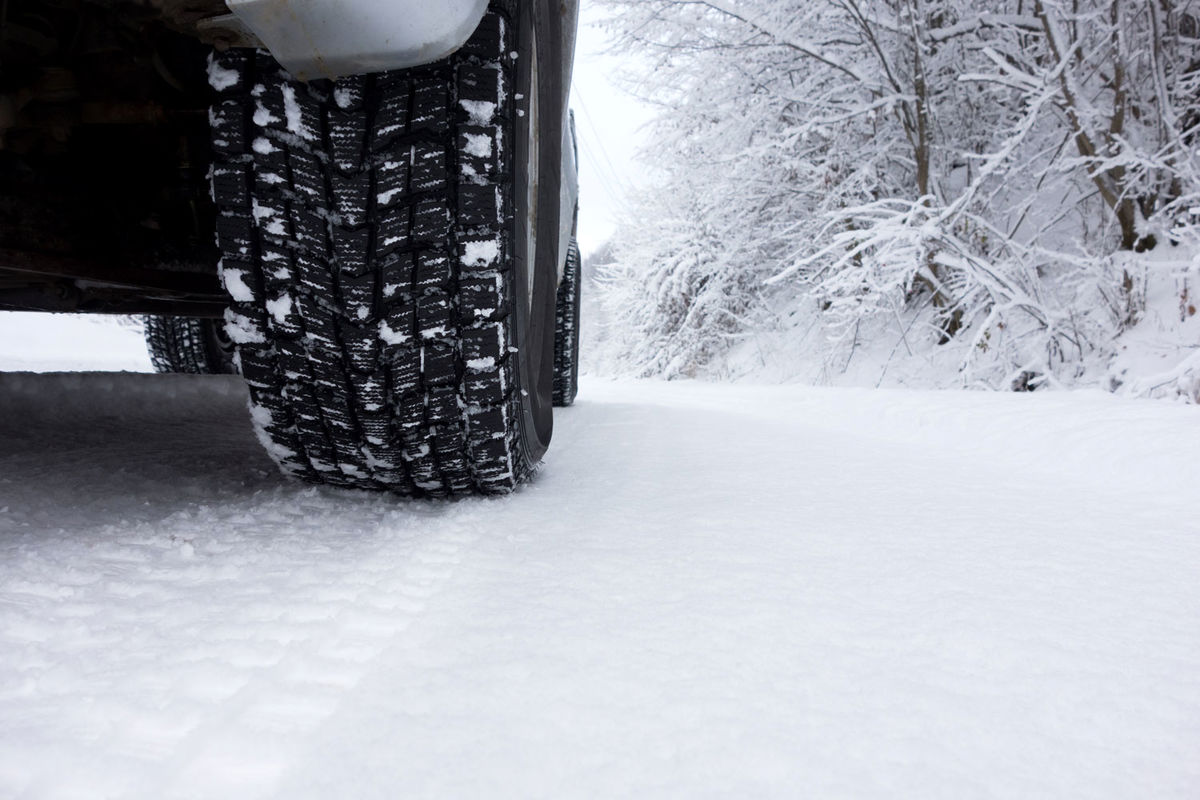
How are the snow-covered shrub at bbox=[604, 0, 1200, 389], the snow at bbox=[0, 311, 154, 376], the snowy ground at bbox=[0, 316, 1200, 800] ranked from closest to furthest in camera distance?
the snowy ground at bbox=[0, 316, 1200, 800]
the snow-covered shrub at bbox=[604, 0, 1200, 389]
the snow at bbox=[0, 311, 154, 376]

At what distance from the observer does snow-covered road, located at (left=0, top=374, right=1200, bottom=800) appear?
1.29 ft

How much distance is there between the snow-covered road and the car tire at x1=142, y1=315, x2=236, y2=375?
1.91m

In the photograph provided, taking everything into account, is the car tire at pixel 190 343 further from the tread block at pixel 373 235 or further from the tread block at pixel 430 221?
the tread block at pixel 430 221

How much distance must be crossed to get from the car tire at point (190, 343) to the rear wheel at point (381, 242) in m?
2.33

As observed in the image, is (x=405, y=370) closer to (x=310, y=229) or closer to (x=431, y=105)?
(x=310, y=229)

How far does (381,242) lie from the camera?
77cm

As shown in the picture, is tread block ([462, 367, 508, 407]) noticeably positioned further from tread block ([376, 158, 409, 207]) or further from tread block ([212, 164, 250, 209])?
tread block ([212, 164, 250, 209])

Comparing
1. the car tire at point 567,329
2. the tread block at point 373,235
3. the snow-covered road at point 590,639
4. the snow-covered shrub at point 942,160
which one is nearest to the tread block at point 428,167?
the tread block at point 373,235

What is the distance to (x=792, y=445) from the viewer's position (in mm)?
1600

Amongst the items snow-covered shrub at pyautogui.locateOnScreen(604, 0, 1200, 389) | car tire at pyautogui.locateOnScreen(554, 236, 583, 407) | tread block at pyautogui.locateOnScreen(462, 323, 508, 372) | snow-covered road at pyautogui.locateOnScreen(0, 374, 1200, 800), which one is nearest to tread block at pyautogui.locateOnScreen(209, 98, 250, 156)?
tread block at pyautogui.locateOnScreen(462, 323, 508, 372)

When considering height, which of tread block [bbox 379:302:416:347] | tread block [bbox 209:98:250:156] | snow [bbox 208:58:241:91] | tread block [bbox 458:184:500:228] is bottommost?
tread block [bbox 379:302:416:347]

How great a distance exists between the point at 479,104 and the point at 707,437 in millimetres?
1160

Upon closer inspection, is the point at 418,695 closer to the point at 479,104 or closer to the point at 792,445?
the point at 479,104

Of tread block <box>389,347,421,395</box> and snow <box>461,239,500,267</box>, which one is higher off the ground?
snow <box>461,239,500,267</box>
